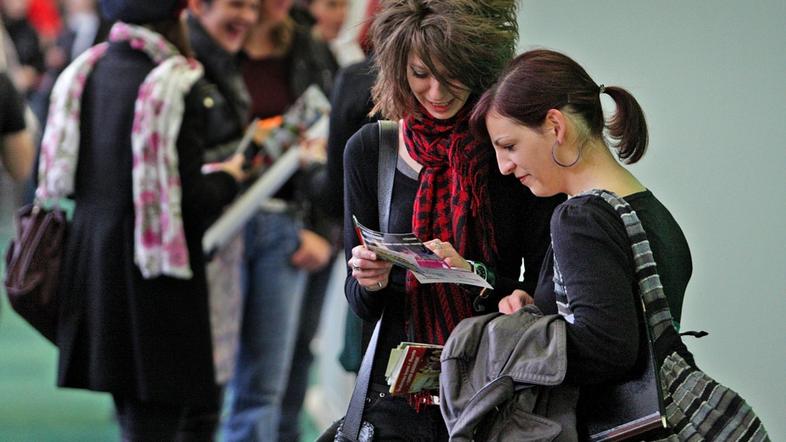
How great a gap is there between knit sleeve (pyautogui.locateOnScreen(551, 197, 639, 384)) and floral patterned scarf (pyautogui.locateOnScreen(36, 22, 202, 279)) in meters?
1.85

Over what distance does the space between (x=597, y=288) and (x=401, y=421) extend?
628 mm

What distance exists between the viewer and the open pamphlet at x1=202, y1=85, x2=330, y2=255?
4242 mm

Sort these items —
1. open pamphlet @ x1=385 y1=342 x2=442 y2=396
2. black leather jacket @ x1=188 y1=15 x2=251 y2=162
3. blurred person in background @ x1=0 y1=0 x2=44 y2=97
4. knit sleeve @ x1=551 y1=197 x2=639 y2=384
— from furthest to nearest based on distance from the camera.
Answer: blurred person in background @ x1=0 y1=0 x2=44 y2=97
black leather jacket @ x1=188 y1=15 x2=251 y2=162
open pamphlet @ x1=385 y1=342 x2=442 y2=396
knit sleeve @ x1=551 y1=197 x2=639 y2=384

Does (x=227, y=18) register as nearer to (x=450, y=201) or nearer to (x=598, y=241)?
(x=450, y=201)

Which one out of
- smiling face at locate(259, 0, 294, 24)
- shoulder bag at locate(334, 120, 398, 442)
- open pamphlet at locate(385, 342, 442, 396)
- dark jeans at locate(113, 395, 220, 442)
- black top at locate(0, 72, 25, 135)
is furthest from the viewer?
smiling face at locate(259, 0, 294, 24)

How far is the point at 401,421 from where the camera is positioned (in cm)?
250

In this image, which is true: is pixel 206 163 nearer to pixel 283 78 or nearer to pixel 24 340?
pixel 283 78

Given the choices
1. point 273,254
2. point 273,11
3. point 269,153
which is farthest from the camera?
point 273,11

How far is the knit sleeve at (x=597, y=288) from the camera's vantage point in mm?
2076

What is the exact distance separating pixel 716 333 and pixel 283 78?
223 cm

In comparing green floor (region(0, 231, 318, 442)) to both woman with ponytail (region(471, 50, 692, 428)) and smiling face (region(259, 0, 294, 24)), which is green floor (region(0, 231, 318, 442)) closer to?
smiling face (region(259, 0, 294, 24))

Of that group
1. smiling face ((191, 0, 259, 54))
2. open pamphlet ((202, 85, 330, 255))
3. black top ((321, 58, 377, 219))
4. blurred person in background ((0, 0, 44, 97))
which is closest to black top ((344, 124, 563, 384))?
black top ((321, 58, 377, 219))

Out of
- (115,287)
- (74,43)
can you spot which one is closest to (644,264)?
(115,287)

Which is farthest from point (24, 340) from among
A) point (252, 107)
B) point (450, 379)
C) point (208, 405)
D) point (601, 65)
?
point (450, 379)
